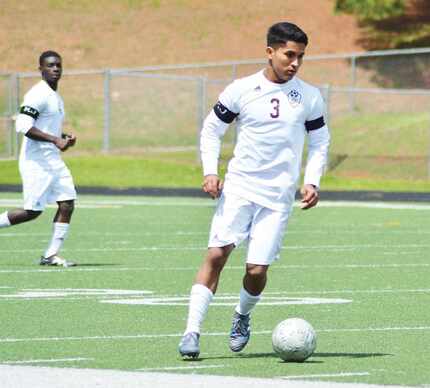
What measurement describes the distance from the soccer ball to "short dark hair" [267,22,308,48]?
66.7 inches

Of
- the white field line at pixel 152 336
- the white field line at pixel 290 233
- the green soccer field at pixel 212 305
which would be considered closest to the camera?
the green soccer field at pixel 212 305

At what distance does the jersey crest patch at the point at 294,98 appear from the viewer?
28.9ft

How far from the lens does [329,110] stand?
41500 mm

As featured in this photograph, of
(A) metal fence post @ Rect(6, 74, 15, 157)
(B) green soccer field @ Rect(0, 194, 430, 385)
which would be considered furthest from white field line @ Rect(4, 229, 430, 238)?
(A) metal fence post @ Rect(6, 74, 15, 157)

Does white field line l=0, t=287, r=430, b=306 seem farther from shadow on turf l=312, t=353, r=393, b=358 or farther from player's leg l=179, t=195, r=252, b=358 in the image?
player's leg l=179, t=195, r=252, b=358

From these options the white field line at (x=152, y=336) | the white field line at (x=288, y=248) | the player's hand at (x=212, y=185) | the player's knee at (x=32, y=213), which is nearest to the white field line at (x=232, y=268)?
the player's knee at (x=32, y=213)

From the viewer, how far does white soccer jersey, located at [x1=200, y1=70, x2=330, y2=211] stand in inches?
346

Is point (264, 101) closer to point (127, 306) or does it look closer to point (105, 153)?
point (127, 306)

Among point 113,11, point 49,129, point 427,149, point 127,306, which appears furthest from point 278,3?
point 127,306

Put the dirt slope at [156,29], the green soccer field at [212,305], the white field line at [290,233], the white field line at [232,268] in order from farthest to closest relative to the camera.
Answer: the dirt slope at [156,29], the white field line at [290,233], the white field line at [232,268], the green soccer field at [212,305]

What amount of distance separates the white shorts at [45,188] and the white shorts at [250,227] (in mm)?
6271

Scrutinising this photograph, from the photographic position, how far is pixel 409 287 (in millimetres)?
13062

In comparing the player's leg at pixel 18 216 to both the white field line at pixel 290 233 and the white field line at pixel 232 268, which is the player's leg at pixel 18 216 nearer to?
the white field line at pixel 232 268

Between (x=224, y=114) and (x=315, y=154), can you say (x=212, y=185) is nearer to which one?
(x=224, y=114)
